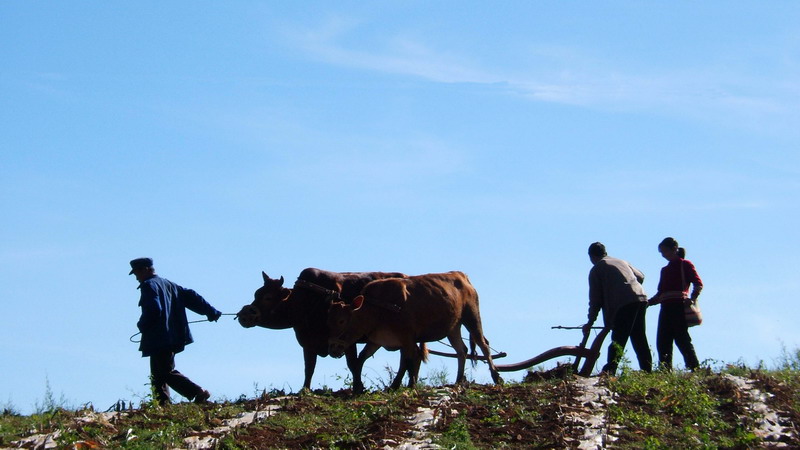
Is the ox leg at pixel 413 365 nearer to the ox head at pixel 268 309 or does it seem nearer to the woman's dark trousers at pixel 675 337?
the ox head at pixel 268 309

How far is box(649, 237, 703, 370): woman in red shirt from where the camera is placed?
50.3 ft

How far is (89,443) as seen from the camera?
11820 millimetres

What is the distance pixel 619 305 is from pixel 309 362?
454cm

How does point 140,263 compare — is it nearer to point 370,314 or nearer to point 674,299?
point 370,314

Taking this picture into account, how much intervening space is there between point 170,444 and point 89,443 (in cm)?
89

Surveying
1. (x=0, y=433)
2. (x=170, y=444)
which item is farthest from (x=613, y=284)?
(x=0, y=433)

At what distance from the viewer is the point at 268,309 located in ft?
55.9

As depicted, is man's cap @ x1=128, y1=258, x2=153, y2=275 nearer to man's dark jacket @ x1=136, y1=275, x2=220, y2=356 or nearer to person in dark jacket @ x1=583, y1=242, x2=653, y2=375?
man's dark jacket @ x1=136, y1=275, x2=220, y2=356

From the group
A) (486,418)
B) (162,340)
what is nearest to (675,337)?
(486,418)

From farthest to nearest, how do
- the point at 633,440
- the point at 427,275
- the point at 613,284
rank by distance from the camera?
the point at 427,275 < the point at 613,284 < the point at 633,440

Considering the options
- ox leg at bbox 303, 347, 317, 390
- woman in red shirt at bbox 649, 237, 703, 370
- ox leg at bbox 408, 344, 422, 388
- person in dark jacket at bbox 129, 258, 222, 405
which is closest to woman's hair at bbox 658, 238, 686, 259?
woman in red shirt at bbox 649, 237, 703, 370

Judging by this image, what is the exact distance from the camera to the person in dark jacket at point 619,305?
15.1 m

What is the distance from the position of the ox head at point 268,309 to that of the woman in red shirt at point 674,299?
5.38 meters

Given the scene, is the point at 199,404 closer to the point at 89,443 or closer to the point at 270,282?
the point at 89,443
